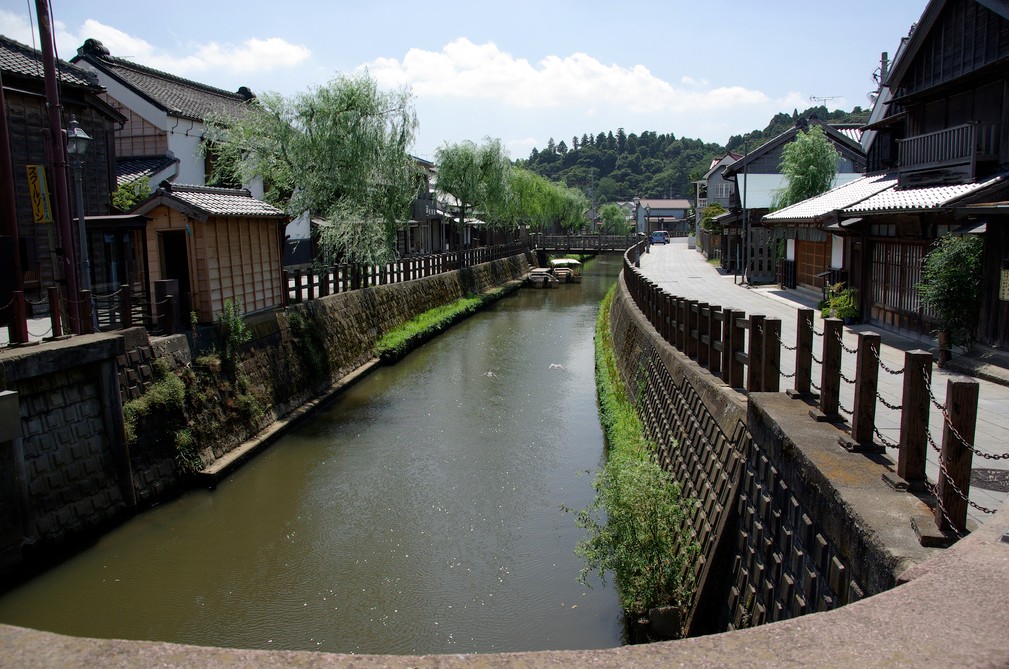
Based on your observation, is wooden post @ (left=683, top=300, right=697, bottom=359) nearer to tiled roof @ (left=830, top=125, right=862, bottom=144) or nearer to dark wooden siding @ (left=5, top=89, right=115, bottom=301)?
dark wooden siding @ (left=5, top=89, right=115, bottom=301)

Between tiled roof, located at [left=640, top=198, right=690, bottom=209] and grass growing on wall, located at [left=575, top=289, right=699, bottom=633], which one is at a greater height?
tiled roof, located at [left=640, top=198, right=690, bottom=209]

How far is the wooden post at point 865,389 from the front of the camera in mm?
5211

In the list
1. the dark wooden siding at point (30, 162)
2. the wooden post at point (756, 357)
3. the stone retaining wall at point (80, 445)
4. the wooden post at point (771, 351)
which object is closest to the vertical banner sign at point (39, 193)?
the stone retaining wall at point (80, 445)

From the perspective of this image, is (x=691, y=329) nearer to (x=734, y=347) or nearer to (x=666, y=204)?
(x=734, y=347)

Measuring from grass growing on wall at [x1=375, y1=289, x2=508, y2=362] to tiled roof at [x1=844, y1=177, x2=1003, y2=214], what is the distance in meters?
12.2

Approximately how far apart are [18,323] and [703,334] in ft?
29.1

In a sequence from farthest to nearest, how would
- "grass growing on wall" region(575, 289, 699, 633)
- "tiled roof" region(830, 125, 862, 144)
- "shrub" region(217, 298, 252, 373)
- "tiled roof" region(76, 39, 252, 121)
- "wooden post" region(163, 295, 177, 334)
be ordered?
"tiled roof" region(830, 125, 862, 144), "tiled roof" region(76, 39, 252, 121), "shrub" region(217, 298, 252, 373), "wooden post" region(163, 295, 177, 334), "grass growing on wall" region(575, 289, 699, 633)

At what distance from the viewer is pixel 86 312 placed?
34.3 feet

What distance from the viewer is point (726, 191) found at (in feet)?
207

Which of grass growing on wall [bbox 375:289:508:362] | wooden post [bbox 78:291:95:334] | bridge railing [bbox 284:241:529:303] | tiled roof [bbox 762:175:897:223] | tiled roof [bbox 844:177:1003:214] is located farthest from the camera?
grass growing on wall [bbox 375:289:508:362]

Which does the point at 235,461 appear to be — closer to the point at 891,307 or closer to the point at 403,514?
the point at 403,514

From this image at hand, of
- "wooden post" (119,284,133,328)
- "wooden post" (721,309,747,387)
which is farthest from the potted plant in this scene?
"wooden post" (119,284,133,328)

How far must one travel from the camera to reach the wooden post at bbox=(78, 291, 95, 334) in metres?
10.4

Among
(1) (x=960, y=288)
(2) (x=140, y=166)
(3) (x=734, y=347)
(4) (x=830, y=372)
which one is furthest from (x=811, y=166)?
(4) (x=830, y=372)
